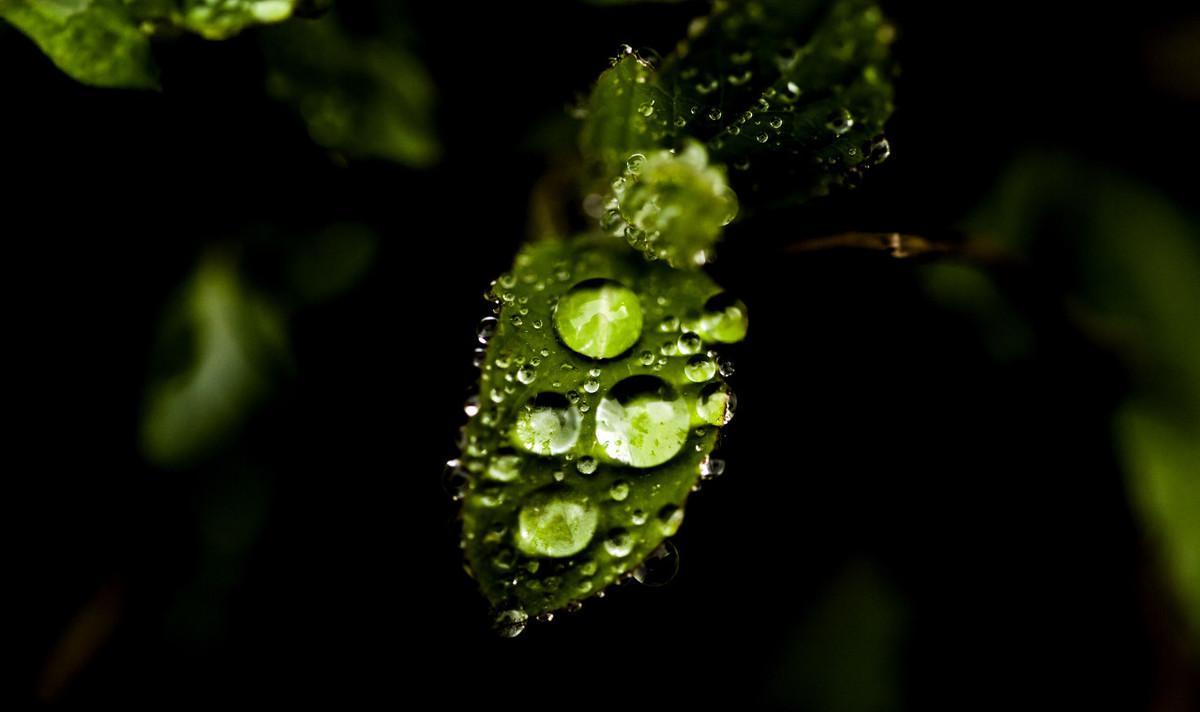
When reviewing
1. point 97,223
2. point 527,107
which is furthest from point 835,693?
point 97,223

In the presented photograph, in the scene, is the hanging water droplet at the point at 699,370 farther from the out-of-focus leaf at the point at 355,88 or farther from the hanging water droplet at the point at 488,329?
the out-of-focus leaf at the point at 355,88

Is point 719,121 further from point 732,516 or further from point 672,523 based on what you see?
point 732,516

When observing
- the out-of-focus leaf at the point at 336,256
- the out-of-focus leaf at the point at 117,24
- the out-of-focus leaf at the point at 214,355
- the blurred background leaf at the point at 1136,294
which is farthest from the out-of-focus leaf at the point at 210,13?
the blurred background leaf at the point at 1136,294

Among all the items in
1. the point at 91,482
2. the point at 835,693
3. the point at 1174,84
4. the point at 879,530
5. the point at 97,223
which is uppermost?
the point at 97,223

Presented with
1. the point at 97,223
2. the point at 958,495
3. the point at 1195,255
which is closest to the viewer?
the point at 97,223

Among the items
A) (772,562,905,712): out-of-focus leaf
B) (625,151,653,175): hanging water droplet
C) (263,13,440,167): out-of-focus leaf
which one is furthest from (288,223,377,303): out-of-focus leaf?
(772,562,905,712): out-of-focus leaf

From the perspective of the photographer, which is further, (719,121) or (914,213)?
(914,213)

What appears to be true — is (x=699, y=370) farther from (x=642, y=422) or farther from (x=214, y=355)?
(x=214, y=355)

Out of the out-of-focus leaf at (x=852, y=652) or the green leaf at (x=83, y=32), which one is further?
the out-of-focus leaf at (x=852, y=652)
